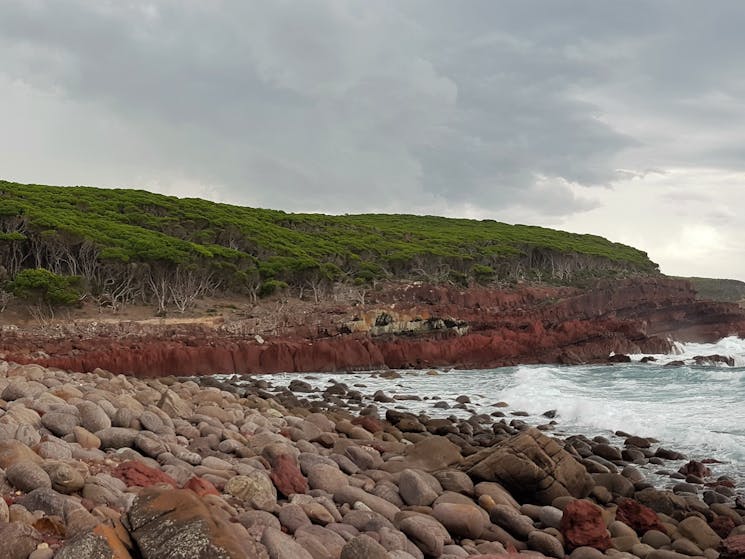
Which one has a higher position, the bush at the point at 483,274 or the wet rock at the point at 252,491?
the bush at the point at 483,274

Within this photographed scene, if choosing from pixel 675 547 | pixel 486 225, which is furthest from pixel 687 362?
pixel 486 225

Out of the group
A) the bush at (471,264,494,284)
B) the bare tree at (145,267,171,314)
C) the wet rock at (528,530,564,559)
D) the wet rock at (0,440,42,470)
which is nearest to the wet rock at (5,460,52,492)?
the wet rock at (0,440,42,470)

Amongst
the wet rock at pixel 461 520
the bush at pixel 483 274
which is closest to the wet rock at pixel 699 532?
the wet rock at pixel 461 520

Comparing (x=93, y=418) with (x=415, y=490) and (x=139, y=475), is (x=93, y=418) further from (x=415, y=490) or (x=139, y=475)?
(x=415, y=490)

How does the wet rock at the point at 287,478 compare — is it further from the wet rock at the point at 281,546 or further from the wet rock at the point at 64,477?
the wet rock at the point at 64,477

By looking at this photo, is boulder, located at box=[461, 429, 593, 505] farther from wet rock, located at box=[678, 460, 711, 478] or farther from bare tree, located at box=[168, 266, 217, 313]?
bare tree, located at box=[168, 266, 217, 313]

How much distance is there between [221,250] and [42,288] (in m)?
14.9

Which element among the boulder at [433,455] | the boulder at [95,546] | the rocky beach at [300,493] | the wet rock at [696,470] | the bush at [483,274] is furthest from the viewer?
the bush at [483,274]

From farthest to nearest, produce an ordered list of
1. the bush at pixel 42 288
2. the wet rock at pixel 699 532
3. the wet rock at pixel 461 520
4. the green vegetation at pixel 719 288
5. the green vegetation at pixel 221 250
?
the green vegetation at pixel 719 288 < the green vegetation at pixel 221 250 < the bush at pixel 42 288 < the wet rock at pixel 699 532 < the wet rock at pixel 461 520

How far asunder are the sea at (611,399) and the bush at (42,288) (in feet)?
56.8

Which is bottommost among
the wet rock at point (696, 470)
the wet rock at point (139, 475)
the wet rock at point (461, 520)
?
the wet rock at point (696, 470)

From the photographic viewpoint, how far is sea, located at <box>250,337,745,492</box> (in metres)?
13.7

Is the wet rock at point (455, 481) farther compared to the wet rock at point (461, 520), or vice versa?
the wet rock at point (455, 481)

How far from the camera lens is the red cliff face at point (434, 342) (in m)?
25.2
